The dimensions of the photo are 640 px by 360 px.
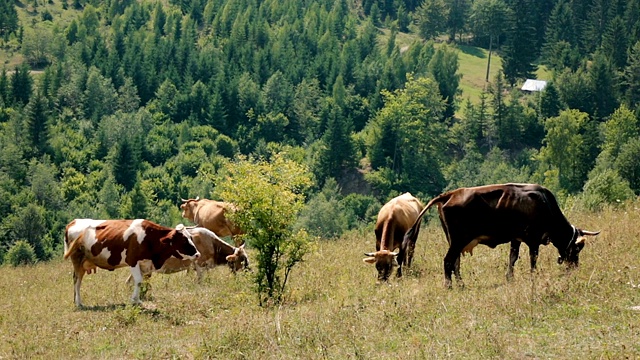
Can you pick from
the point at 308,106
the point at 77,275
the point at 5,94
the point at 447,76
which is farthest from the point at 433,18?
the point at 77,275

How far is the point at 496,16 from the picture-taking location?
151 m

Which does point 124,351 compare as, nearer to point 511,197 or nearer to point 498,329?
point 498,329

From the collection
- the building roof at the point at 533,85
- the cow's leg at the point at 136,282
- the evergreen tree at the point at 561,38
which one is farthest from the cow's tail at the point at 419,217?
the evergreen tree at the point at 561,38

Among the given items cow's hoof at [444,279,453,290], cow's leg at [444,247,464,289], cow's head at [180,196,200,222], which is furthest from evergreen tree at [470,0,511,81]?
cow's hoof at [444,279,453,290]

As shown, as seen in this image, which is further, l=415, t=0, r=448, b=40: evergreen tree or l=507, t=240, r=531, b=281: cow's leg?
l=415, t=0, r=448, b=40: evergreen tree

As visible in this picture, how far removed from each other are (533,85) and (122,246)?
11805cm

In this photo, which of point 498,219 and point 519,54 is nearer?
point 498,219

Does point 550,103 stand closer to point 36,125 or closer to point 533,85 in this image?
point 533,85

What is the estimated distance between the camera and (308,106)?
135 m

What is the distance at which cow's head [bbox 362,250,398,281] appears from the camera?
18562mm

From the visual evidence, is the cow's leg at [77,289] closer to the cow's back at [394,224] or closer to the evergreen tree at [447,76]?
the cow's back at [394,224]

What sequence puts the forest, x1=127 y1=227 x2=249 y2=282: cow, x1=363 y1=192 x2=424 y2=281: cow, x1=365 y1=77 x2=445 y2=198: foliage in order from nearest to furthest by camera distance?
x1=363 y1=192 x2=424 y2=281: cow
x1=127 y1=227 x2=249 y2=282: cow
the forest
x1=365 y1=77 x2=445 y2=198: foliage

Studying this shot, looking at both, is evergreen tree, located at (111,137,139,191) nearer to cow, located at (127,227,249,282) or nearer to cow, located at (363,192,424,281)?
cow, located at (127,227,249,282)

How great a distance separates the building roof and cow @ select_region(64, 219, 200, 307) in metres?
115
